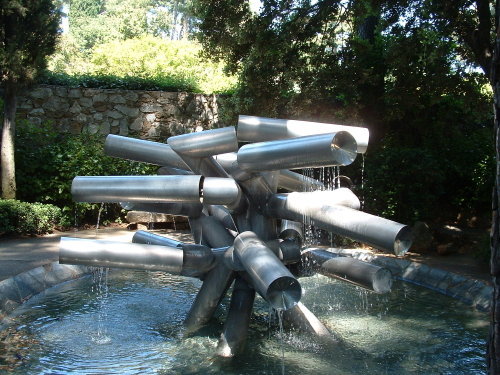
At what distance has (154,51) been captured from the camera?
18.3 meters

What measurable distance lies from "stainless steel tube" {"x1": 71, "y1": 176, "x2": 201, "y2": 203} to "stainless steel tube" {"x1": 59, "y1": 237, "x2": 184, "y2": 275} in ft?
1.36

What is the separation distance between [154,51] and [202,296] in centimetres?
1490

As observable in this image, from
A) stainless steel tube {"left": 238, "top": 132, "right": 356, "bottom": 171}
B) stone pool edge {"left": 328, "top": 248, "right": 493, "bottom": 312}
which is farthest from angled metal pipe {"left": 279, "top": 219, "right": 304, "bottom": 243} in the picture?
stone pool edge {"left": 328, "top": 248, "right": 493, "bottom": 312}

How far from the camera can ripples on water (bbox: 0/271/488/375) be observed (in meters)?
4.02

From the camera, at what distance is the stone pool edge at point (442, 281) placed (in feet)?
18.5

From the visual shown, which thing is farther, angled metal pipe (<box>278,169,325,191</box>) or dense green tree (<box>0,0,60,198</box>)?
dense green tree (<box>0,0,60,198</box>)

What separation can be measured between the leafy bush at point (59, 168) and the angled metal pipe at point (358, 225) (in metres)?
7.29

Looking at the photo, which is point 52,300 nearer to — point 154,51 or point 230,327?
point 230,327

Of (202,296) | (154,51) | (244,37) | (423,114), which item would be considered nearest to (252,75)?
(244,37)

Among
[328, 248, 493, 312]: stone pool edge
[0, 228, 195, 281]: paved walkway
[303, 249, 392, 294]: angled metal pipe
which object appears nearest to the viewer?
[303, 249, 392, 294]: angled metal pipe

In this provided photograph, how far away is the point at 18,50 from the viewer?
9.77m

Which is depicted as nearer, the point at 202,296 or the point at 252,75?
the point at 202,296

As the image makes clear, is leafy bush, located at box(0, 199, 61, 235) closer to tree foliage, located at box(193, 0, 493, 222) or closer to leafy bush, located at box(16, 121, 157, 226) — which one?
leafy bush, located at box(16, 121, 157, 226)

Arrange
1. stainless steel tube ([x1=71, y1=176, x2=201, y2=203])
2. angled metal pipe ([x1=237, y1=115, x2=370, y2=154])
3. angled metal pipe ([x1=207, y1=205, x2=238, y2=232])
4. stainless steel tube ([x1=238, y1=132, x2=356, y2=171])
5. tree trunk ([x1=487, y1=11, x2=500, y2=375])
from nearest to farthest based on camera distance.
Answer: tree trunk ([x1=487, y1=11, x2=500, y2=375]), stainless steel tube ([x1=238, y1=132, x2=356, y2=171]), stainless steel tube ([x1=71, y1=176, x2=201, y2=203]), angled metal pipe ([x1=237, y1=115, x2=370, y2=154]), angled metal pipe ([x1=207, y1=205, x2=238, y2=232])
